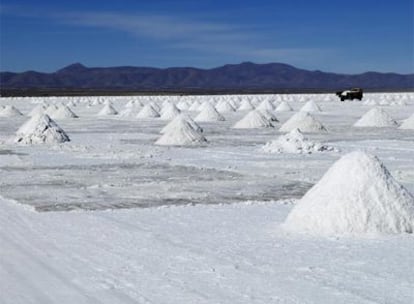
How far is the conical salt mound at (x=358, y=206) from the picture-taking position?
7.96 m

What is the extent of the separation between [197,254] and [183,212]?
2.63 meters

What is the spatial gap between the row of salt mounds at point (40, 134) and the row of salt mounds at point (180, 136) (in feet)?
9.34

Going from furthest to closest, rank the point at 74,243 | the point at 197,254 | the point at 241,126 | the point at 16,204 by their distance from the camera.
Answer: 1. the point at 241,126
2. the point at 16,204
3. the point at 74,243
4. the point at 197,254

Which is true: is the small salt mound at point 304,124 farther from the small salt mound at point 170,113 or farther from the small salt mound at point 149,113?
the small salt mound at point 149,113

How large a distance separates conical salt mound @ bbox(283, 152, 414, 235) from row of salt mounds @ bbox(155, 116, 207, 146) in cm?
1360

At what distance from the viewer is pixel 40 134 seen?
22469mm

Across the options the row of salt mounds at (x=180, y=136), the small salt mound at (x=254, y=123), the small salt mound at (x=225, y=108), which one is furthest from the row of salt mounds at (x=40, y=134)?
the small salt mound at (x=225, y=108)

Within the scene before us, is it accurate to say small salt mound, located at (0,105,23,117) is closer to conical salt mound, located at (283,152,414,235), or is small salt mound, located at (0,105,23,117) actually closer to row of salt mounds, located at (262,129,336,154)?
row of salt mounds, located at (262,129,336,154)

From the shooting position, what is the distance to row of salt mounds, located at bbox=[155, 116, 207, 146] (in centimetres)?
2188

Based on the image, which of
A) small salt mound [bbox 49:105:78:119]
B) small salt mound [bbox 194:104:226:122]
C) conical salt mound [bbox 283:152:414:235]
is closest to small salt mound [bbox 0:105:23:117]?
→ small salt mound [bbox 49:105:78:119]

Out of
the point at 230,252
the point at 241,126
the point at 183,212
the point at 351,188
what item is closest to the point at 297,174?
the point at 183,212

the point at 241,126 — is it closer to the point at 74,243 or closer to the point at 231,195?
Result: the point at 231,195

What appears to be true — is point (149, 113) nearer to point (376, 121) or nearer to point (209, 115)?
point (209, 115)

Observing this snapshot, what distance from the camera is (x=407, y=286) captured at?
5812 millimetres
